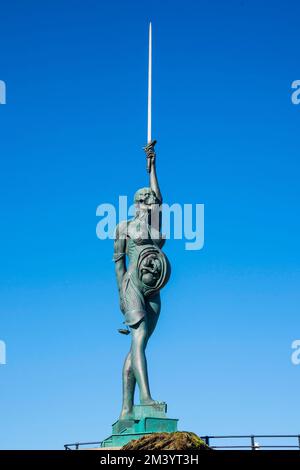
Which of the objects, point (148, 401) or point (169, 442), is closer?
point (169, 442)

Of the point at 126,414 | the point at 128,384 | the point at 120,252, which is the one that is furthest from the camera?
the point at 120,252

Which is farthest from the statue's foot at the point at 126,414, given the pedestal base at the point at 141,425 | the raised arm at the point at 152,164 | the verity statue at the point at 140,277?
the raised arm at the point at 152,164

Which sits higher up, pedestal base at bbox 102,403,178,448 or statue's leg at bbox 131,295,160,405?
statue's leg at bbox 131,295,160,405

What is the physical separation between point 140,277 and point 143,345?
1658 mm

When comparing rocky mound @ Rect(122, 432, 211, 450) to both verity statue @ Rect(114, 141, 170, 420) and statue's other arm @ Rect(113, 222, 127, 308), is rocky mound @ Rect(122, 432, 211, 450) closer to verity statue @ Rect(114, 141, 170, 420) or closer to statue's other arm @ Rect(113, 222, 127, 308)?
verity statue @ Rect(114, 141, 170, 420)

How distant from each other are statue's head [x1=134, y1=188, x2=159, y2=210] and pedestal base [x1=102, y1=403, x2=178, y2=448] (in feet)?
16.1

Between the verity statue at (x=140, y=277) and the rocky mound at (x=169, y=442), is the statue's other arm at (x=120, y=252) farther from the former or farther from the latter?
the rocky mound at (x=169, y=442)

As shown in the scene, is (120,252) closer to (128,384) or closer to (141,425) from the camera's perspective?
(128,384)

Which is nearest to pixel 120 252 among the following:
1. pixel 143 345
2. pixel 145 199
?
pixel 145 199

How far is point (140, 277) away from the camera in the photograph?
23.2m

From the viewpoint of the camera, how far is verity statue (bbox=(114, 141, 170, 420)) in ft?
74.6

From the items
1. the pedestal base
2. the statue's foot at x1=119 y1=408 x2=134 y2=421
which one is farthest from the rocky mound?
the statue's foot at x1=119 y1=408 x2=134 y2=421
